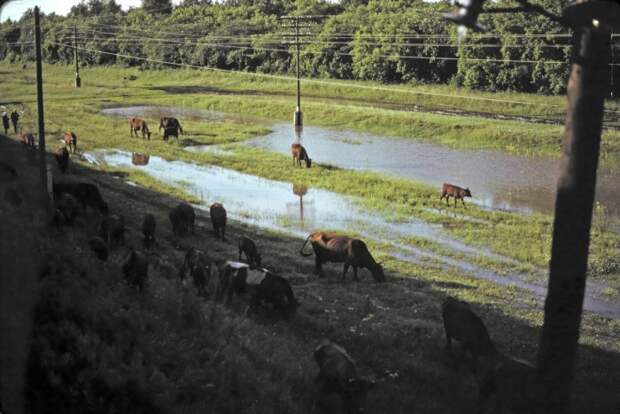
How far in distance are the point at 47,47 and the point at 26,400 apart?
2828 inches

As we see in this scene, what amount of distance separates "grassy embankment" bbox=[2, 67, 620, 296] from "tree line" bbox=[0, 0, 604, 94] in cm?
334

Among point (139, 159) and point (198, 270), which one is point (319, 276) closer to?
point (198, 270)

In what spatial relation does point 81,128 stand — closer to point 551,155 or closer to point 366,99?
point 366,99

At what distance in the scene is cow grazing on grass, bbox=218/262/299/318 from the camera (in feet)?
33.0

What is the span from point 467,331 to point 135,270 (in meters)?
4.25

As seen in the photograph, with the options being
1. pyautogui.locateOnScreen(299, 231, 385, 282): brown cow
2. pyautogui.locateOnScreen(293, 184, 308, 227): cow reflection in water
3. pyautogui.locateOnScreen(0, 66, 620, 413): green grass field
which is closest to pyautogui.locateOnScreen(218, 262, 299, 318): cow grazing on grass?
pyautogui.locateOnScreen(0, 66, 620, 413): green grass field

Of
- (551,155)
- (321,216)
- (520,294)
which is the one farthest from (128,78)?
(520,294)

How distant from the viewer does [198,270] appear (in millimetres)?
11008

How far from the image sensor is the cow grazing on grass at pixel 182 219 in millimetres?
15930

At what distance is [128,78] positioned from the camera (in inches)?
2736

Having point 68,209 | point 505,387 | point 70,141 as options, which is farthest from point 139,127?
point 505,387

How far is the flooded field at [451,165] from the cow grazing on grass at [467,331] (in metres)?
12.2

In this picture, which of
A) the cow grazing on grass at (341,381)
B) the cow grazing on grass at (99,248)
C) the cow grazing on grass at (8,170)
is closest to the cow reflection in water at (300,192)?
the cow grazing on grass at (8,170)

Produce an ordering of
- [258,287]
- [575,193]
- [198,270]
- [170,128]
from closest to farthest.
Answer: [575,193] < [258,287] < [198,270] < [170,128]
